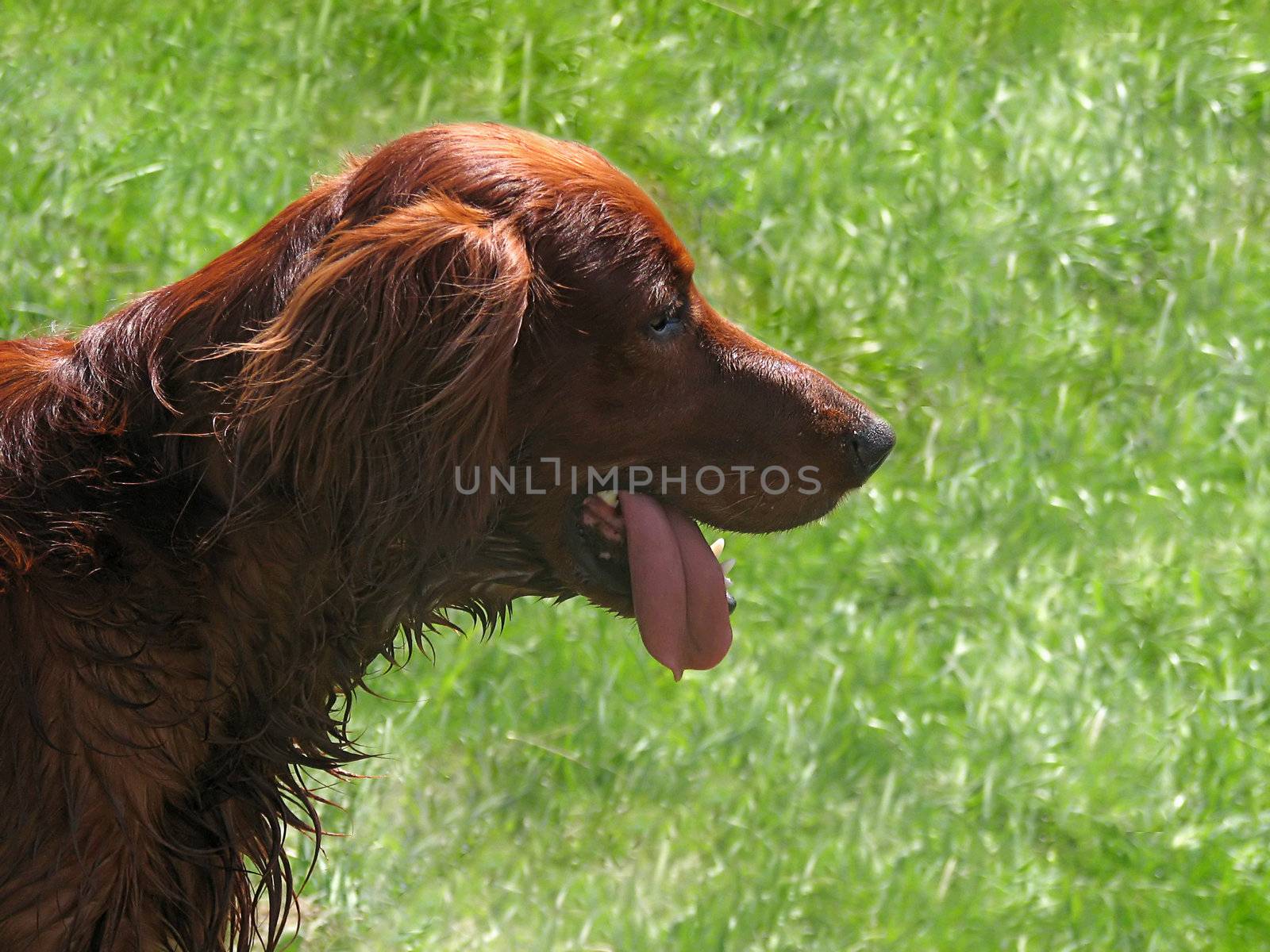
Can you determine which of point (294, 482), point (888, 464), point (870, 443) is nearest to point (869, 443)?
point (870, 443)

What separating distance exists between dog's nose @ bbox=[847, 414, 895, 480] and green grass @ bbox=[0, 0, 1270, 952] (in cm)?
152

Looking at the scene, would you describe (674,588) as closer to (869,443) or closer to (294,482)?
(869,443)

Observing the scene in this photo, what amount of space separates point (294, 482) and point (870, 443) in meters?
1.20

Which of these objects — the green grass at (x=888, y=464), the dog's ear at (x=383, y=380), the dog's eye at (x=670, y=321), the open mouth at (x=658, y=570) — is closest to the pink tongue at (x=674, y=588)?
the open mouth at (x=658, y=570)

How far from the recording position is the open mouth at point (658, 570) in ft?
9.96

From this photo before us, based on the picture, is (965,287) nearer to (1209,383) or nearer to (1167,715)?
(1209,383)

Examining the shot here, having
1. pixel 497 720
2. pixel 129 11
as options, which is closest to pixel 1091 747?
pixel 497 720

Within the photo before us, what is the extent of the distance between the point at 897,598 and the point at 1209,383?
1.57 meters

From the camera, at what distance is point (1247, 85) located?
671cm

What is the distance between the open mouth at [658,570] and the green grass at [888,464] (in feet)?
4.23

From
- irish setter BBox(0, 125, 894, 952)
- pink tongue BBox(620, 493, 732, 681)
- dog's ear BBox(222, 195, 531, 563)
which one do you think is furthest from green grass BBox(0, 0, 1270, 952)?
dog's ear BBox(222, 195, 531, 563)

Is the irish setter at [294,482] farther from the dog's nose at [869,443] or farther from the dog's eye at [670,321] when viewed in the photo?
the dog's nose at [869,443]

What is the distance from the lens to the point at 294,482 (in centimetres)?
267

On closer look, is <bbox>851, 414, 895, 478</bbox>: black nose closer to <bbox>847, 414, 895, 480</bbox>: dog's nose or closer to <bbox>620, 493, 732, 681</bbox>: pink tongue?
<bbox>847, 414, 895, 480</bbox>: dog's nose
